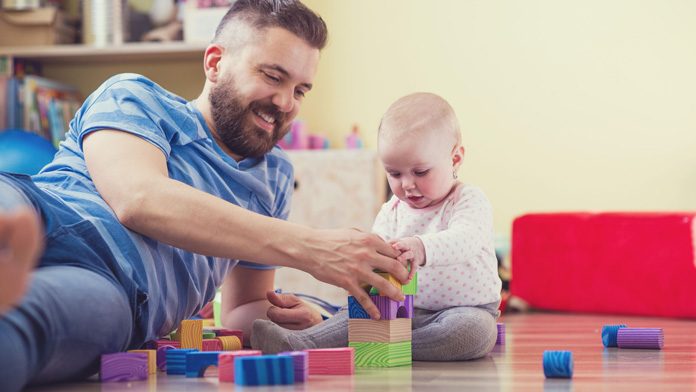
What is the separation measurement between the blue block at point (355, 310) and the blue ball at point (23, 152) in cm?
177

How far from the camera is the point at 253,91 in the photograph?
1747 millimetres

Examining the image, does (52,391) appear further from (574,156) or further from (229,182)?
(574,156)

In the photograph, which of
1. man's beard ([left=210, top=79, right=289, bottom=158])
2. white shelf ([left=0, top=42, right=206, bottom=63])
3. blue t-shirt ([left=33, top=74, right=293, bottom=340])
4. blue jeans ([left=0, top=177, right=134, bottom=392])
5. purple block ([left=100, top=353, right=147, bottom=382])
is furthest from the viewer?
white shelf ([left=0, top=42, right=206, bottom=63])

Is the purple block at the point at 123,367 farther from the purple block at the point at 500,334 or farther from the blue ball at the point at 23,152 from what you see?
the blue ball at the point at 23,152

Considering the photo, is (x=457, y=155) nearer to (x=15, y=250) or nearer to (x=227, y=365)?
(x=227, y=365)

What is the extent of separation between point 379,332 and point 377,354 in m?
0.04

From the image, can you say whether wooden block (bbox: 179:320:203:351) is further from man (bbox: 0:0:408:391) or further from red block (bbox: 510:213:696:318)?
red block (bbox: 510:213:696:318)

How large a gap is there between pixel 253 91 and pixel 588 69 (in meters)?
2.29

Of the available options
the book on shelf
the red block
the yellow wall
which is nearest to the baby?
the red block

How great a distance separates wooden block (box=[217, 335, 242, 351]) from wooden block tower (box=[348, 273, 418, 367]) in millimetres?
301

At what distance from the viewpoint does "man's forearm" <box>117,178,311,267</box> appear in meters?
1.38

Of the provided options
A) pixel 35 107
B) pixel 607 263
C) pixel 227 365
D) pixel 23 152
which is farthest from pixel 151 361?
pixel 35 107

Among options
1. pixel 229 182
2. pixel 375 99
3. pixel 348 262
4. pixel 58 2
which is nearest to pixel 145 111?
pixel 229 182

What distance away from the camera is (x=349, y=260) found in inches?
54.2
